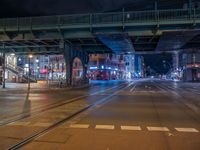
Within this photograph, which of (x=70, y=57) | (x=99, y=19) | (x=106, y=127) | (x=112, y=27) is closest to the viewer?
(x=106, y=127)

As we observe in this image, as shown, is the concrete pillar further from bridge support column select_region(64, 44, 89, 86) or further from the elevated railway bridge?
the elevated railway bridge

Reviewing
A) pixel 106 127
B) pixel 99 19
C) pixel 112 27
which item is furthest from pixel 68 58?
pixel 106 127

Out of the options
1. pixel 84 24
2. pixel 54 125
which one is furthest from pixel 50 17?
pixel 54 125

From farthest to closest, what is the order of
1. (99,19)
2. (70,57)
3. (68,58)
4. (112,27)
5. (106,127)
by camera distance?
(70,57) < (68,58) < (99,19) < (112,27) < (106,127)

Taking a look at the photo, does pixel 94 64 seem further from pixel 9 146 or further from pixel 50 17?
pixel 9 146

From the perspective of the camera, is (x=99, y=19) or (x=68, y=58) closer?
(x=99, y=19)

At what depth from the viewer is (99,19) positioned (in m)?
35.0

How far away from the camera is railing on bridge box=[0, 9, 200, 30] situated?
104ft

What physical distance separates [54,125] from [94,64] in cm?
9804

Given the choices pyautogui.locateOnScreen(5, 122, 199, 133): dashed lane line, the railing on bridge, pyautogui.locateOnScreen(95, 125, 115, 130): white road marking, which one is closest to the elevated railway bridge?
the railing on bridge

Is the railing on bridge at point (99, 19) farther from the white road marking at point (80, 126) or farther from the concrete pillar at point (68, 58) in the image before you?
the white road marking at point (80, 126)

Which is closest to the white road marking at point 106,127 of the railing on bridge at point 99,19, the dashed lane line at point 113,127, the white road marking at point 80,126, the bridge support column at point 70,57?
the dashed lane line at point 113,127

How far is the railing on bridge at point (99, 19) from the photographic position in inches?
1253

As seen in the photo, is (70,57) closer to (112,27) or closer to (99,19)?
(99,19)
